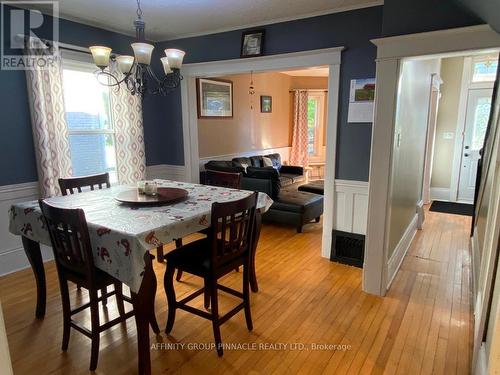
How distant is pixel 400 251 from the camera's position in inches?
134

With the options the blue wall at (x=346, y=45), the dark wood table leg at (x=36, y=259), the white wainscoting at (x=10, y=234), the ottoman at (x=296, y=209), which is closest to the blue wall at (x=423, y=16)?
the blue wall at (x=346, y=45)

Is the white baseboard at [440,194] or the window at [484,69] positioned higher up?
the window at [484,69]

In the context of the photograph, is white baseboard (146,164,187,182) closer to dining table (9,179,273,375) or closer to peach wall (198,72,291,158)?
peach wall (198,72,291,158)

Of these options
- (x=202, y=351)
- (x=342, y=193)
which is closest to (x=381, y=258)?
(x=342, y=193)

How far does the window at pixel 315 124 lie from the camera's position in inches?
313

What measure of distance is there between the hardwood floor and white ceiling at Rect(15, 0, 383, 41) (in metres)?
2.53

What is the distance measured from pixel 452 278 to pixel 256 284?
189 centimetres

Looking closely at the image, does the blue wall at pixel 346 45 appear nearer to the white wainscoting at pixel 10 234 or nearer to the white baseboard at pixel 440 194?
the white wainscoting at pixel 10 234

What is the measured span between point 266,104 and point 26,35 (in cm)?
457

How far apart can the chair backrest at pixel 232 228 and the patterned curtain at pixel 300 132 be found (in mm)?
5784

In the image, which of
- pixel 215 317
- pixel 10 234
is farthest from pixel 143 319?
pixel 10 234

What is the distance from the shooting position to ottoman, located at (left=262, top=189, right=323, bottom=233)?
14.1ft

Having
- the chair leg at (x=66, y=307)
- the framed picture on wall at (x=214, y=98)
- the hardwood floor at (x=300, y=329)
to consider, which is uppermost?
the framed picture on wall at (x=214, y=98)

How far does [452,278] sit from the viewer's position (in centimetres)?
312
